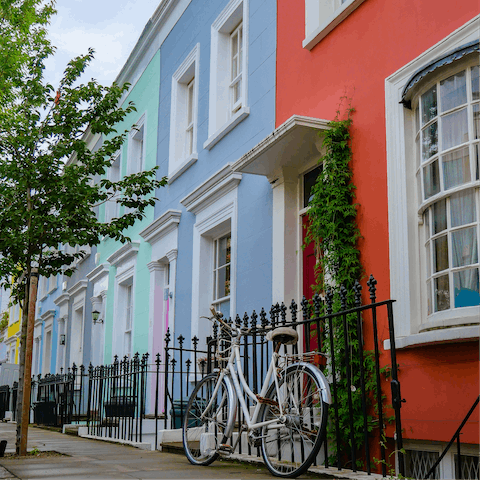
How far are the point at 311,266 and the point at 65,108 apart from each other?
4092 mm

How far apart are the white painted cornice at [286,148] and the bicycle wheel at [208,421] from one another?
8.35ft

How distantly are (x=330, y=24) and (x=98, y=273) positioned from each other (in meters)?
10.6

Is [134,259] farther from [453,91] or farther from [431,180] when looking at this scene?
[453,91]

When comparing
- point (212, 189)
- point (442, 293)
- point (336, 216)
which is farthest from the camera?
point (212, 189)

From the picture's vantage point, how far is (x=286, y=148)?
721 centimetres

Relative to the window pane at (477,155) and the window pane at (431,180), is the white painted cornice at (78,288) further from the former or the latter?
the window pane at (477,155)

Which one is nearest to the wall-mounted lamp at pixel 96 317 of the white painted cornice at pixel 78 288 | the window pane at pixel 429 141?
the white painted cornice at pixel 78 288

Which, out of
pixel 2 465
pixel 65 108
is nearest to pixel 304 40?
pixel 65 108

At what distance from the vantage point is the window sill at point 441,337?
4.58 metres

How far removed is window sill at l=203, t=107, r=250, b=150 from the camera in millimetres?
9000

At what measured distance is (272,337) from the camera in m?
5.17

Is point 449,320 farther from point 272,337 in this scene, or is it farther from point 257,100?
point 257,100

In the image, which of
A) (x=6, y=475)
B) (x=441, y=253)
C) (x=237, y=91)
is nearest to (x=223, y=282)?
(x=237, y=91)

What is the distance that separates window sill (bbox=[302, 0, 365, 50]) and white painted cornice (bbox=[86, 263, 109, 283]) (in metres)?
9.36
